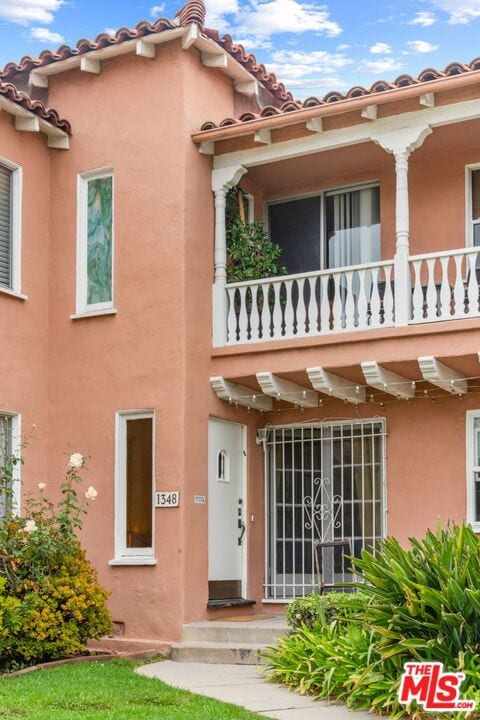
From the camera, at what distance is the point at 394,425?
1393 cm

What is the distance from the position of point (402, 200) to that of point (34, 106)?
15.5 ft

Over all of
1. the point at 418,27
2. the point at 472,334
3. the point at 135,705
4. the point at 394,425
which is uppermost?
the point at 418,27

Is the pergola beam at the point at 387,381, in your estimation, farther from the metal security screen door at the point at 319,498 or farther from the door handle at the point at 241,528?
the door handle at the point at 241,528

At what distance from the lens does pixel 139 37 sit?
13938mm

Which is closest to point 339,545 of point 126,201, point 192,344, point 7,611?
point 192,344

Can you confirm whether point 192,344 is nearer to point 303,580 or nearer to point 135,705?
point 303,580

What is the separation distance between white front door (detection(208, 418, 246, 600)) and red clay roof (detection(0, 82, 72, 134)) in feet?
14.3

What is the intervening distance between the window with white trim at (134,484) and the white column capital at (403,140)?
4328 mm

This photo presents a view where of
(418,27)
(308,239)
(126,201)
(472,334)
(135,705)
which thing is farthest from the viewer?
(418,27)

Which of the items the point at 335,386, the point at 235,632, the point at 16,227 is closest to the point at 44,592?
the point at 235,632

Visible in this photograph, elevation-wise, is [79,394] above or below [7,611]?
above

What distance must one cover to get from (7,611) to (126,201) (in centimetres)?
554

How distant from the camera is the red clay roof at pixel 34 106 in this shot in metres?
13.2

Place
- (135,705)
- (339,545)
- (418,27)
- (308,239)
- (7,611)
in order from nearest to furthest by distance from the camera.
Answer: (135,705) → (7,611) → (339,545) → (308,239) → (418,27)
